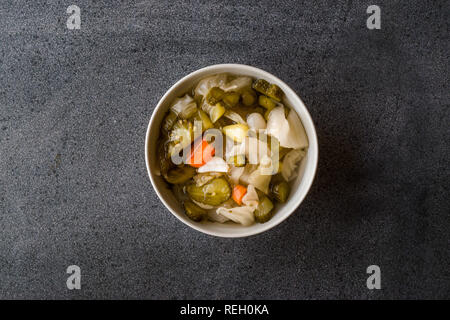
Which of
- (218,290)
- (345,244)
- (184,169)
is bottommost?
(218,290)

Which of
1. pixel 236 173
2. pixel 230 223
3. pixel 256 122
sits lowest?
pixel 230 223

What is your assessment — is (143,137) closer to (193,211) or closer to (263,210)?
(193,211)

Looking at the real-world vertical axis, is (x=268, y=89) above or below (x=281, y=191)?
above

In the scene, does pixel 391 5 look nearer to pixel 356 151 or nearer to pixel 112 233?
pixel 356 151

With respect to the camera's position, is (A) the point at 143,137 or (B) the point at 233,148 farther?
(A) the point at 143,137

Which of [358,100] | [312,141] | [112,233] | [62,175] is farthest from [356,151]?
[62,175]

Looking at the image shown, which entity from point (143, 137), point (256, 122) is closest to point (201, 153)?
point (256, 122)
